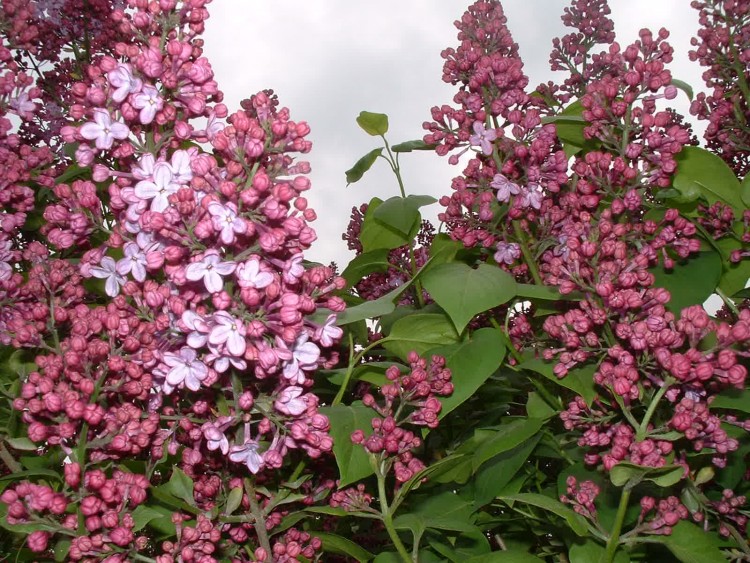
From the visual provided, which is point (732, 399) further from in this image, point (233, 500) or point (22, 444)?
point (22, 444)

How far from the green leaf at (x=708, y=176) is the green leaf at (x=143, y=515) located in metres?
0.78

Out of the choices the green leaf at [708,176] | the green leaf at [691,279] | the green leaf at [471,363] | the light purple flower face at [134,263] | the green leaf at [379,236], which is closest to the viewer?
the light purple flower face at [134,263]

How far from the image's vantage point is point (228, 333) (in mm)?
686

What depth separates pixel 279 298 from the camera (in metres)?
0.72

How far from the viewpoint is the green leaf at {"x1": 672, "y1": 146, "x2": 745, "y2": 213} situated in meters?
1.11

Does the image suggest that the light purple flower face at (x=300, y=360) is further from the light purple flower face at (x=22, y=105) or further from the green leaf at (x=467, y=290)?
the light purple flower face at (x=22, y=105)

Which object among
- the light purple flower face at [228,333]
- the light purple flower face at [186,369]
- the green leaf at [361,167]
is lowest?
the light purple flower face at [186,369]

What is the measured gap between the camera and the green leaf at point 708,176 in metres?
1.11

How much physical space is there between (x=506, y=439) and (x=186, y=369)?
0.34 m

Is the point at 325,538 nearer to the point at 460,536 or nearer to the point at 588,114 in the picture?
the point at 460,536

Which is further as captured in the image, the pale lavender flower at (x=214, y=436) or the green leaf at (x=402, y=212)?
the green leaf at (x=402, y=212)

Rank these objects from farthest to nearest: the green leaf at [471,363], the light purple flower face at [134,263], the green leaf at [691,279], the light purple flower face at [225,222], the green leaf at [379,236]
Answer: the green leaf at [379,236]
the green leaf at [691,279]
the green leaf at [471,363]
the light purple flower face at [134,263]
the light purple flower face at [225,222]

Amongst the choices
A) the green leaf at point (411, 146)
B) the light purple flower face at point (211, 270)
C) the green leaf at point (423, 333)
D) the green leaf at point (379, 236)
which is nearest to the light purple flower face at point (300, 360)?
the light purple flower face at point (211, 270)

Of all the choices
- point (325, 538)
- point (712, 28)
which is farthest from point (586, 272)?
point (712, 28)
